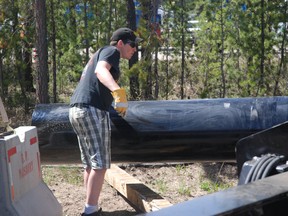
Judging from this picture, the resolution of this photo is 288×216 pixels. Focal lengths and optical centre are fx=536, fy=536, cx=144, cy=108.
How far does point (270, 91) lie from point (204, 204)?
7.52 m

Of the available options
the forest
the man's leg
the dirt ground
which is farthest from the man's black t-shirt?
the forest

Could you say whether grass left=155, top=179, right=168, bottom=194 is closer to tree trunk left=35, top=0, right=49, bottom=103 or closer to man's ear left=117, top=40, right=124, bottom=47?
man's ear left=117, top=40, right=124, bottom=47

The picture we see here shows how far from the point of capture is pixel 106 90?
452cm

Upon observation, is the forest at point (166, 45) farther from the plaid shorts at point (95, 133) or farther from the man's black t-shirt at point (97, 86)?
the plaid shorts at point (95, 133)

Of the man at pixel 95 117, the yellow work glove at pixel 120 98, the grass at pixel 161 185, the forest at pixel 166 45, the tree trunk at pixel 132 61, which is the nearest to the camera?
the yellow work glove at pixel 120 98

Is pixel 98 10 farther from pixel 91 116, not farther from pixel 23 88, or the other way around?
pixel 91 116

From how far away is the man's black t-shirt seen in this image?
4443mm

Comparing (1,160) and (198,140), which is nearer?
(1,160)

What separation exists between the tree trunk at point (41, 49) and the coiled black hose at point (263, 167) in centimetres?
607

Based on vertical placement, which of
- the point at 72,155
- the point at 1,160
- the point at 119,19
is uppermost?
the point at 119,19

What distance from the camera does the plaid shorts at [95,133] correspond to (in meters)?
4.43

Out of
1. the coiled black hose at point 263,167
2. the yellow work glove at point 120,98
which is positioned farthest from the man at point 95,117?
the coiled black hose at point 263,167

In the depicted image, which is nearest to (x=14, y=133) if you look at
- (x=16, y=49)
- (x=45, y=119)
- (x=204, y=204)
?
(x=45, y=119)

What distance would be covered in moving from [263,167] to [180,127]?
2.09 metres
